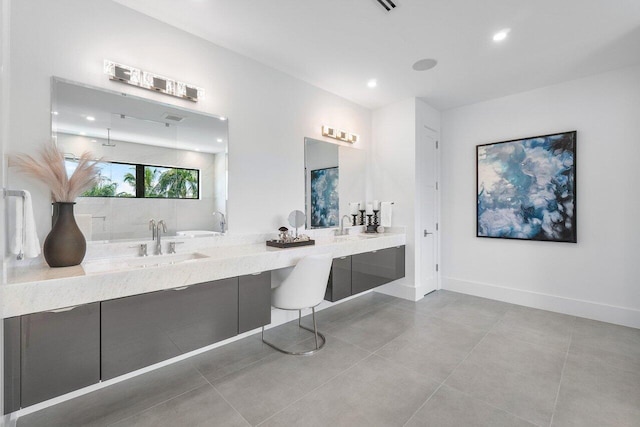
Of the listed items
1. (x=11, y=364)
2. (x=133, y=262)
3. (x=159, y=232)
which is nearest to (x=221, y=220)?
(x=159, y=232)

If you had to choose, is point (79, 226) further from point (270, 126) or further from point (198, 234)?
point (270, 126)

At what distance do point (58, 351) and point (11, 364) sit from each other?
16 centimetres

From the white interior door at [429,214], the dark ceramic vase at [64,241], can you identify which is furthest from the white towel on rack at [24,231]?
the white interior door at [429,214]

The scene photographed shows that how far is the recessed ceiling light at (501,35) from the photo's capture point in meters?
2.49

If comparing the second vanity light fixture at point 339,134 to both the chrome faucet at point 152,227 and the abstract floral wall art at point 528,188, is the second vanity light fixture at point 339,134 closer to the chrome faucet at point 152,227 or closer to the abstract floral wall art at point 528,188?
the abstract floral wall art at point 528,188

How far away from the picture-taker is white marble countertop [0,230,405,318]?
1.39 meters

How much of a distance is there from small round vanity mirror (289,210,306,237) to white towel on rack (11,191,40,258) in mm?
1987

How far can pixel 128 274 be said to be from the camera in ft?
5.42

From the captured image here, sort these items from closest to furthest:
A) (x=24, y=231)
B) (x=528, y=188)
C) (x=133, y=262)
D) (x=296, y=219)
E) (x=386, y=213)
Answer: (x=24, y=231)
(x=133, y=262)
(x=296, y=219)
(x=528, y=188)
(x=386, y=213)

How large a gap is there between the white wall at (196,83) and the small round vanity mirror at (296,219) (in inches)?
4.9

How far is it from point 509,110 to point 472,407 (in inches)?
145

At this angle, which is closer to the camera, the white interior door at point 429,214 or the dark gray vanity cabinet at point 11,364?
the dark gray vanity cabinet at point 11,364

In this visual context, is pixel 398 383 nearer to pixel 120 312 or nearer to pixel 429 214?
pixel 120 312

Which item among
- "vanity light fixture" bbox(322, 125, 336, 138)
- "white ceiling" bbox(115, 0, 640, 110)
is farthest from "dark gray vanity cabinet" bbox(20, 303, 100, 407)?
"vanity light fixture" bbox(322, 125, 336, 138)
